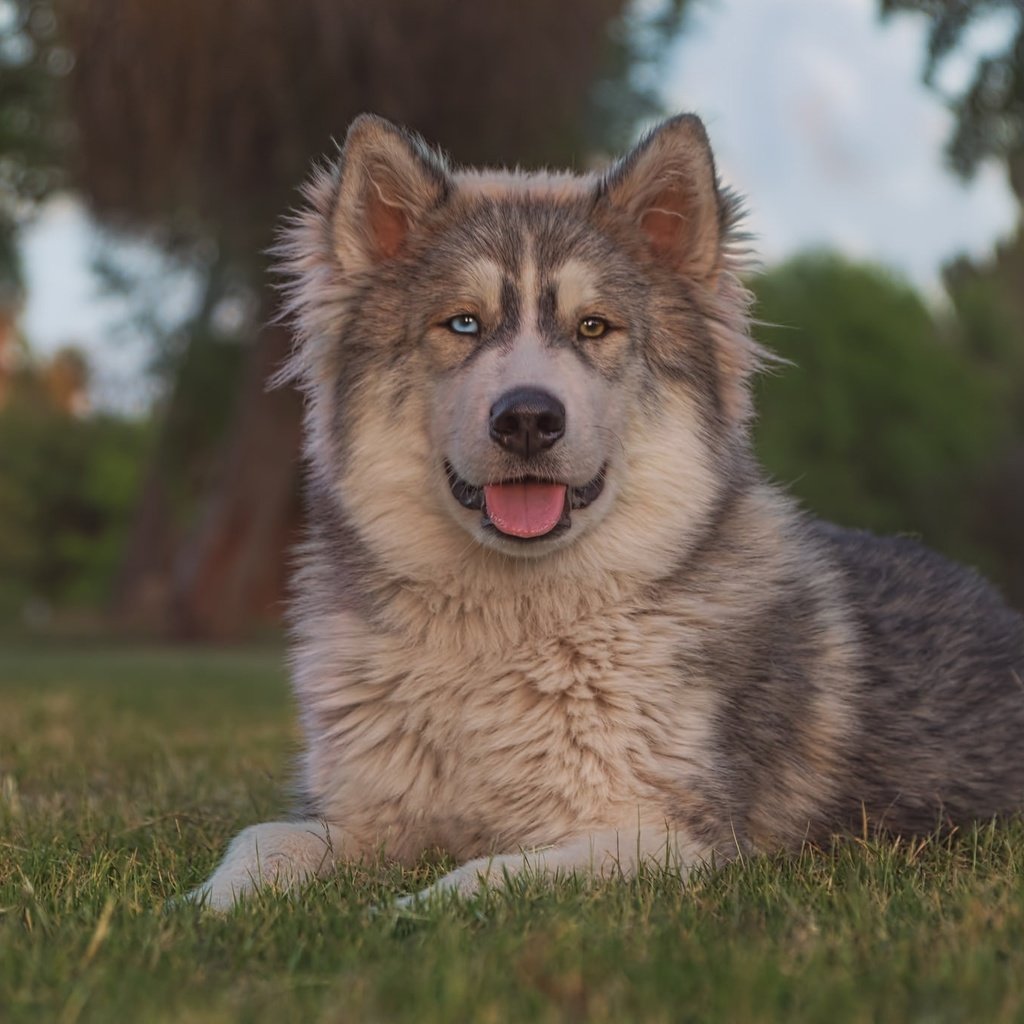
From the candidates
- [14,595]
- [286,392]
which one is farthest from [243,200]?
[14,595]

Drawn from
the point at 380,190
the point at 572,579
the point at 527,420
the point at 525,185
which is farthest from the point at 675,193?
the point at 572,579

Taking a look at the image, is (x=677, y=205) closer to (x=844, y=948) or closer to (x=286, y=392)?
(x=844, y=948)

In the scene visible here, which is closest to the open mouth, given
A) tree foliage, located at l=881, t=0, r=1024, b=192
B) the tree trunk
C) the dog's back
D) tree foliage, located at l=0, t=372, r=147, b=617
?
the dog's back

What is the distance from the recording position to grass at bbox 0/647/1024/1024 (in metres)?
2.68

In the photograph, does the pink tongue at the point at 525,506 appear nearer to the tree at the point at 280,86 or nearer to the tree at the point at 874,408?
the tree at the point at 280,86

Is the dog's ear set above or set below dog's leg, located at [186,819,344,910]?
above

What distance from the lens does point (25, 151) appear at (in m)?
23.1

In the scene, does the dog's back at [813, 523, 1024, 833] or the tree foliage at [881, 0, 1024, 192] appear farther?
the tree foliage at [881, 0, 1024, 192]

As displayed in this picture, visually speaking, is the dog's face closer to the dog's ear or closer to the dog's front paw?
the dog's ear

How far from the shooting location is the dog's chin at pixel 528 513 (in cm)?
457

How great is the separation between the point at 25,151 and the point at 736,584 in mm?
21207

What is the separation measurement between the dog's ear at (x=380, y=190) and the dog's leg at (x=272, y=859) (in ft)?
6.61

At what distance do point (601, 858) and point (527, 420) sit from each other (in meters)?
1.36

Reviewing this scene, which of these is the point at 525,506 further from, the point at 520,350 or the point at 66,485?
the point at 66,485
